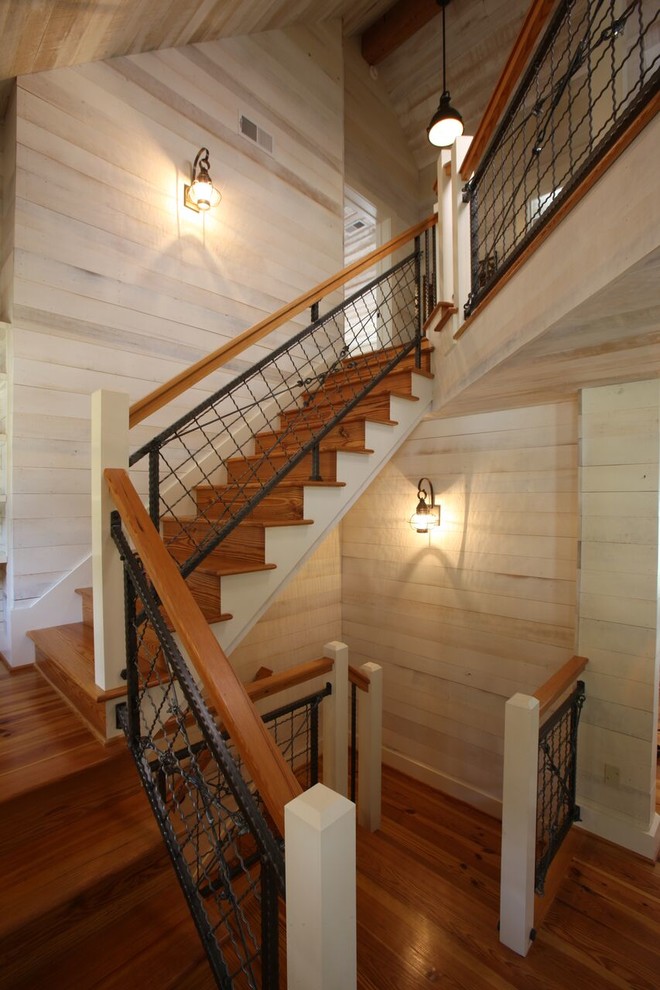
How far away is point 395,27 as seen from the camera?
14.4 feet

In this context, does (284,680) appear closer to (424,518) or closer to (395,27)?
(424,518)

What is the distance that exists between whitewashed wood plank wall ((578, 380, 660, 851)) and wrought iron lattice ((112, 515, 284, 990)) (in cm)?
197

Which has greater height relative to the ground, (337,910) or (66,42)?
(66,42)

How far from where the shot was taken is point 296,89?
147 inches

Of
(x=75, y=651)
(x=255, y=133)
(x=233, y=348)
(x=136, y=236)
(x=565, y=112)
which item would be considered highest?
(x=255, y=133)

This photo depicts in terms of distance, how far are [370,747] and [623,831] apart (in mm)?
1406

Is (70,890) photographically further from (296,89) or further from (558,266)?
(296,89)

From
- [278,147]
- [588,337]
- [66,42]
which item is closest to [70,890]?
[588,337]

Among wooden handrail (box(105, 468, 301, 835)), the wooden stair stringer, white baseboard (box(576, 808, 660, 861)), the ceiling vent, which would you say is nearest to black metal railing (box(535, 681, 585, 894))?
white baseboard (box(576, 808, 660, 861))

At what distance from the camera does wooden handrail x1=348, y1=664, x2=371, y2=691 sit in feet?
8.82

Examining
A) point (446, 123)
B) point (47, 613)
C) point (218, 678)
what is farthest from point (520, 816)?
point (446, 123)

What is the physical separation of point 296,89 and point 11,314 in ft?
10.6

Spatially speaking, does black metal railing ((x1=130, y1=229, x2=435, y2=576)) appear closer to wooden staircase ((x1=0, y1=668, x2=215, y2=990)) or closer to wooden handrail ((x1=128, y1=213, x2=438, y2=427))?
wooden handrail ((x1=128, y1=213, x2=438, y2=427))

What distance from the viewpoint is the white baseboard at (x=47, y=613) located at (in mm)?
2238
